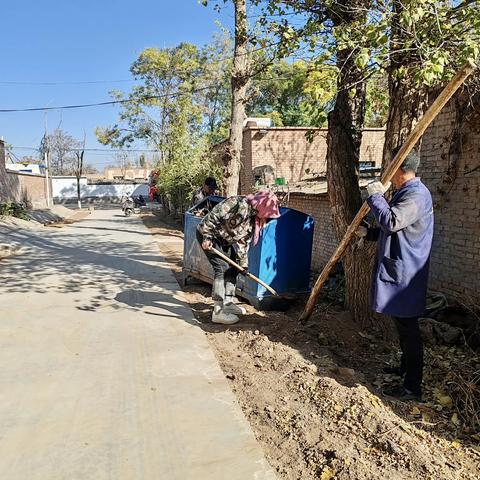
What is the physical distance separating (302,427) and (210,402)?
75 centimetres

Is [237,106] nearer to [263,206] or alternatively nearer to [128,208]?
[263,206]

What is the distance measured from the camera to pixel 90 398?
140 inches

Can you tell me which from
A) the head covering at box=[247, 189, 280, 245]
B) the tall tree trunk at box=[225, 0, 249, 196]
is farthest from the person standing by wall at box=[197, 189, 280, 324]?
the tall tree trunk at box=[225, 0, 249, 196]

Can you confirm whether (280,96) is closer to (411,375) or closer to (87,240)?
(87,240)

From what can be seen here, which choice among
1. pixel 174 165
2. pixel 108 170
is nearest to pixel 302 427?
pixel 174 165

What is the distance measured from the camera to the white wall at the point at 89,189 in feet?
165

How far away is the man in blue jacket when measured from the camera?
346 cm

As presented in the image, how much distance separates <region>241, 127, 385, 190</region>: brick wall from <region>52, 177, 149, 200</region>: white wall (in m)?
37.0

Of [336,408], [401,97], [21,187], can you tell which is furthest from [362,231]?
[21,187]

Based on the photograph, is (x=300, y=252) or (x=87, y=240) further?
(x=87, y=240)

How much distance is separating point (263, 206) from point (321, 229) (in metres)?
4.44

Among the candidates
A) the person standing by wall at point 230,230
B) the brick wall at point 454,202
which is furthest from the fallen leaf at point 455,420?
the person standing by wall at point 230,230

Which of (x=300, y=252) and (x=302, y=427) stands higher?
(x=300, y=252)

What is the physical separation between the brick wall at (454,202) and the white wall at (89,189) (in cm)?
4697
